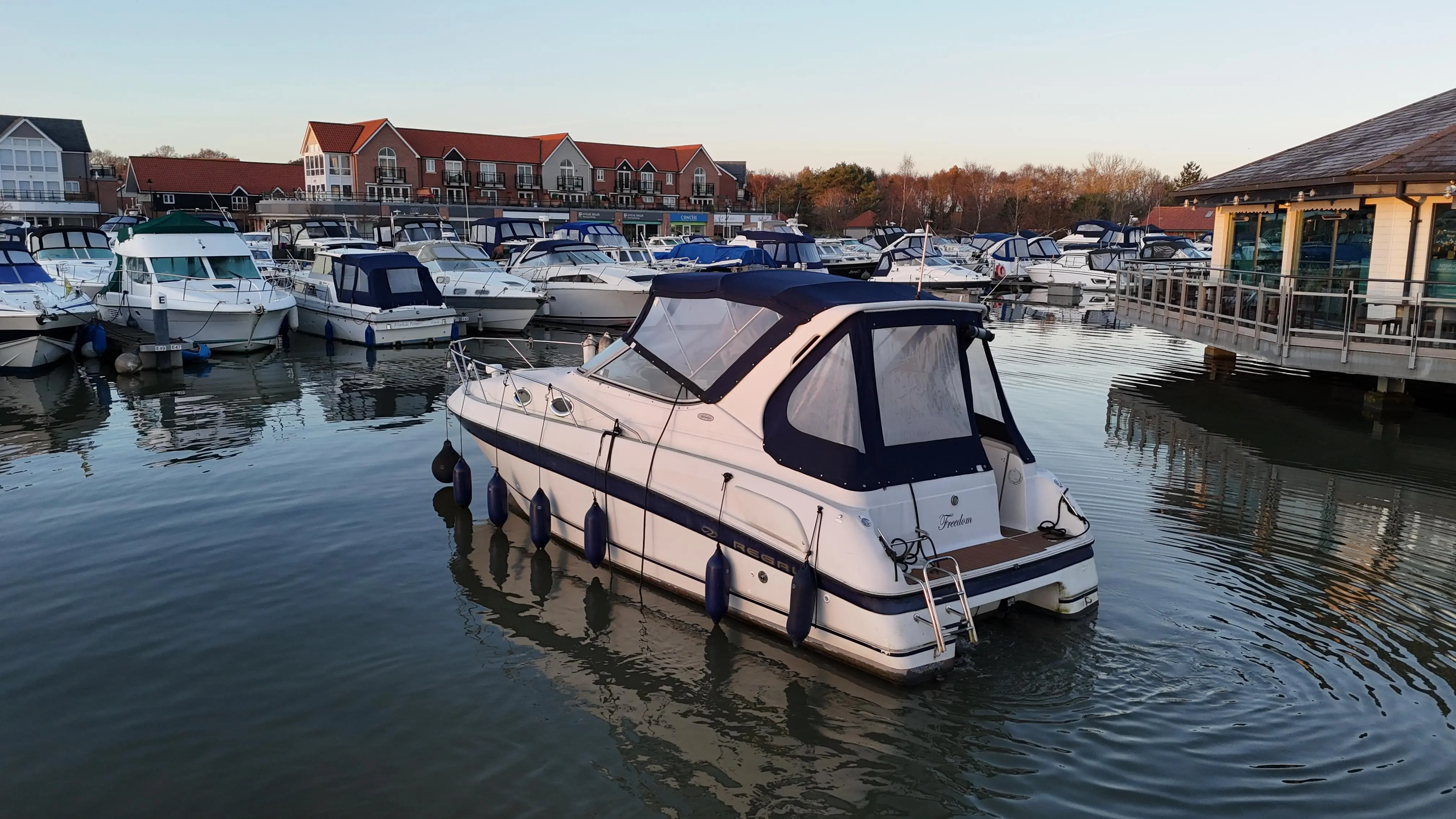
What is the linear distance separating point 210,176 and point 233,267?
61.4 metres

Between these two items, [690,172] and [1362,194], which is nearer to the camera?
[1362,194]

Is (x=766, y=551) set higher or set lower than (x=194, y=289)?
lower

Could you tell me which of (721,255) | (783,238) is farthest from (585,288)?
(783,238)

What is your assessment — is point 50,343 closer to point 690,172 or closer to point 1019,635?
point 1019,635

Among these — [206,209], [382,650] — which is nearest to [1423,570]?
[382,650]

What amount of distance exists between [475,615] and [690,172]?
8634 cm

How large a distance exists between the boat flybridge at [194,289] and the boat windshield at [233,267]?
0.06 feet

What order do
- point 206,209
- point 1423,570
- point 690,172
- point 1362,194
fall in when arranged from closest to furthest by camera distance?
point 1423,570, point 1362,194, point 206,209, point 690,172

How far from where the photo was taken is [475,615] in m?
8.38

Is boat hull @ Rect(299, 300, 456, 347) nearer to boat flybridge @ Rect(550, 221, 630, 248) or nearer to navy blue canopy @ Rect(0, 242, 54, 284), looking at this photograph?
navy blue canopy @ Rect(0, 242, 54, 284)

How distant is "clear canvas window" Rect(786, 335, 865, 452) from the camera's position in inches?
296

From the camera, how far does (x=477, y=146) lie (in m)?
80.1

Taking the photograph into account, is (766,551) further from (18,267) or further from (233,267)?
(18,267)

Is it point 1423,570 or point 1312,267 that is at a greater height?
point 1312,267
